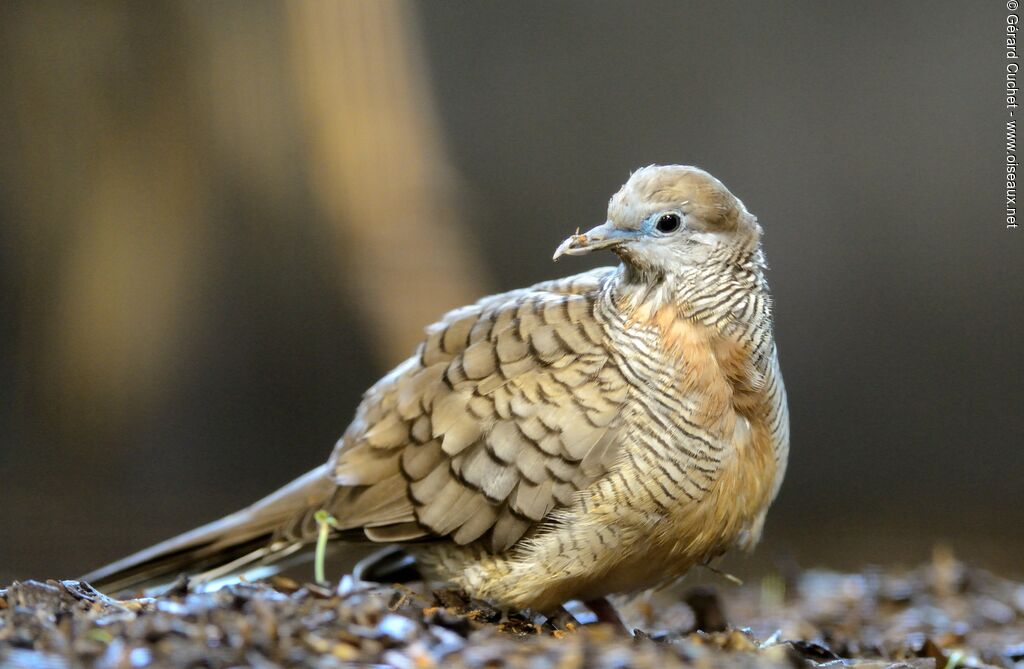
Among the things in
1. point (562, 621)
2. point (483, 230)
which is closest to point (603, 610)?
point (562, 621)

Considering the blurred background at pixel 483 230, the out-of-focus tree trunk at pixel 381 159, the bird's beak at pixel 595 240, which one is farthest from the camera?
the blurred background at pixel 483 230

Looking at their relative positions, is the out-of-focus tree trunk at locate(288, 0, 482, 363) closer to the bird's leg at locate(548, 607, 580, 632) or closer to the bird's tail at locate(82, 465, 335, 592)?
the bird's tail at locate(82, 465, 335, 592)

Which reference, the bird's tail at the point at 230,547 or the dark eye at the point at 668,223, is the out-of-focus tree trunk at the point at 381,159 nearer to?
the bird's tail at the point at 230,547

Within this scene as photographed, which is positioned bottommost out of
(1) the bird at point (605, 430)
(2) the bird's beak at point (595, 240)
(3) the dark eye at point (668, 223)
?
(1) the bird at point (605, 430)

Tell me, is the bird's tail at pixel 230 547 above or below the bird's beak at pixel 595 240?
below

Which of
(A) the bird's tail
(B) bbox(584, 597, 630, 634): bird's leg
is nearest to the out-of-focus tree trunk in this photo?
(A) the bird's tail

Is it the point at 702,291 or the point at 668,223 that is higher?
the point at 668,223

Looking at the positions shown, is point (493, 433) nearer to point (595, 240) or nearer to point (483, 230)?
point (595, 240)

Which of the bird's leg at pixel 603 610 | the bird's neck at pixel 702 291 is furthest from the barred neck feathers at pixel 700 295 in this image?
the bird's leg at pixel 603 610

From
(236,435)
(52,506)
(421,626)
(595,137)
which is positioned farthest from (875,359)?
(52,506)

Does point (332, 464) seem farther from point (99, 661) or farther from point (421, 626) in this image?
point (99, 661)
